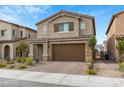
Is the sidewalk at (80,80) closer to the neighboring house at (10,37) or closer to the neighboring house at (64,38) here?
the neighboring house at (64,38)

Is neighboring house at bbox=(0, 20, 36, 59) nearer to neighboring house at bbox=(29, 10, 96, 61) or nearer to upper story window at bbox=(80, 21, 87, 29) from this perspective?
neighboring house at bbox=(29, 10, 96, 61)

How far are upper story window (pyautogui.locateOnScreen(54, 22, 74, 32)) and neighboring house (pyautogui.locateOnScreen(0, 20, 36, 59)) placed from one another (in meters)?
6.53

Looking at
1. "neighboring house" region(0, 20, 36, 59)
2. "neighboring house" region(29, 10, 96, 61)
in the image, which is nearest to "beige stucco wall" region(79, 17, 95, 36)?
"neighboring house" region(29, 10, 96, 61)

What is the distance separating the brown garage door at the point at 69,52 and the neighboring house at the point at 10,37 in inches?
283

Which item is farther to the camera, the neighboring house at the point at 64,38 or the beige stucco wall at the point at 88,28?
the beige stucco wall at the point at 88,28

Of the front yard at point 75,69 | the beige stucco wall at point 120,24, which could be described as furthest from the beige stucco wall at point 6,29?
the beige stucco wall at point 120,24

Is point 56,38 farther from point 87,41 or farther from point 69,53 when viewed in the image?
point 87,41

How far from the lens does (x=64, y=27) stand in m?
22.1

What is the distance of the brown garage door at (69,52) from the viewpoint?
2000cm

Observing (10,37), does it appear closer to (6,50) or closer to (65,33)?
(6,50)

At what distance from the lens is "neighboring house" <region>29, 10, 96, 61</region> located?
20047 mm

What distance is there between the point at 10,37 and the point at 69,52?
13010 mm

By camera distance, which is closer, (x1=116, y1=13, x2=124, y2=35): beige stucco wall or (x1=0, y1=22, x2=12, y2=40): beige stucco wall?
(x1=116, y1=13, x2=124, y2=35): beige stucco wall
